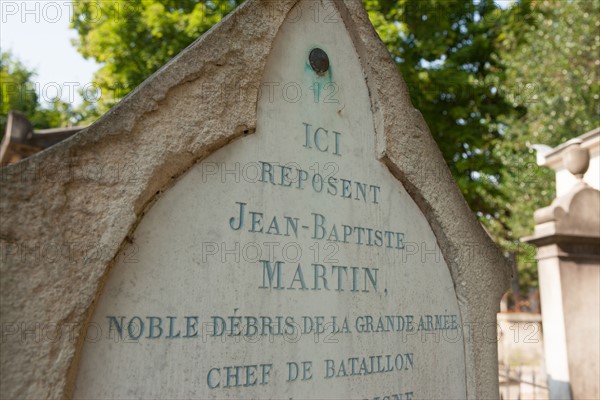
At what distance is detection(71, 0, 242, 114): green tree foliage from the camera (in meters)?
8.57

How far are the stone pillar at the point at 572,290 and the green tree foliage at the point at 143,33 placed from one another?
19.8 feet

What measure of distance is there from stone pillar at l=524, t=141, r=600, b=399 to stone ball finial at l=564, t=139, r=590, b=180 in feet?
1.35

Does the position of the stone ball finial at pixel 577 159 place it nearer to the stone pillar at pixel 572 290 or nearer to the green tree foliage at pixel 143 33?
the stone pillar at pixel 572 290

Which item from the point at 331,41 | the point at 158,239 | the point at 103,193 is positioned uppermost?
the point at 331,41

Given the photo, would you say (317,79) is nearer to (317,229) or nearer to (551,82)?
(317,229)

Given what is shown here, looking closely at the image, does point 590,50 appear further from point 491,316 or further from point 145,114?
point 145,114

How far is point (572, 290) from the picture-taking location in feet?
17.9

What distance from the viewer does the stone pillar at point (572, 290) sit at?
5.33 metres

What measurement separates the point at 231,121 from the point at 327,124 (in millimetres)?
690

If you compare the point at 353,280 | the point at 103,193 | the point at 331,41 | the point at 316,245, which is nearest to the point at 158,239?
the point at 103,193

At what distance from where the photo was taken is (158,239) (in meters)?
2.31

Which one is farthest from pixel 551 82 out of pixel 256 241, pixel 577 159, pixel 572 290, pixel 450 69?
pixel 256 241

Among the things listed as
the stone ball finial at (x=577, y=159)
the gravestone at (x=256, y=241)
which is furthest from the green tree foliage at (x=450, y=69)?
the gravestone at (x=256, y=241)

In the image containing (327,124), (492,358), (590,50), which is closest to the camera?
(327,124)
